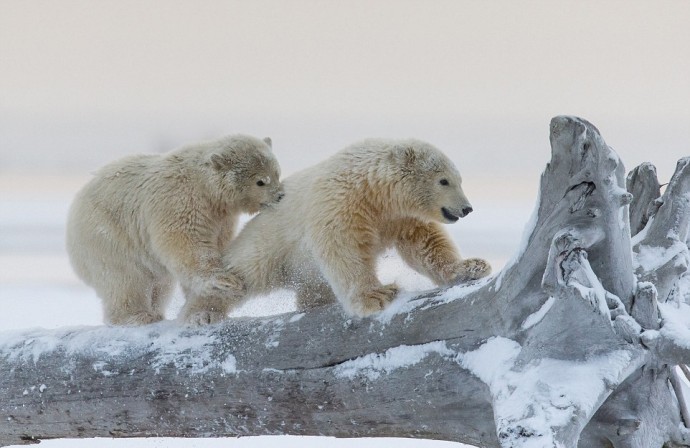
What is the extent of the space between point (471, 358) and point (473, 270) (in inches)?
27.0

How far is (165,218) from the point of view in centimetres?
487

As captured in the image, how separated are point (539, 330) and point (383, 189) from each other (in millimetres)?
1469

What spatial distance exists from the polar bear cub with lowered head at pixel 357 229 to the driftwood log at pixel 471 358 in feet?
0.80

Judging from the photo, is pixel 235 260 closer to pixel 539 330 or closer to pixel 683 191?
pixel 539 330

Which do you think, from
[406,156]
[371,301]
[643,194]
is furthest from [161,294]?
[643,194]

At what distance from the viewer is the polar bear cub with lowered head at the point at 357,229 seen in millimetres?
4391

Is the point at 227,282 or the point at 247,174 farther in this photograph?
the point at 247,174

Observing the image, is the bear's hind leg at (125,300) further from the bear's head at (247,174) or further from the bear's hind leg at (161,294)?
the bear's head at (247,174)

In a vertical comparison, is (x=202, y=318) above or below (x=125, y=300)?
below

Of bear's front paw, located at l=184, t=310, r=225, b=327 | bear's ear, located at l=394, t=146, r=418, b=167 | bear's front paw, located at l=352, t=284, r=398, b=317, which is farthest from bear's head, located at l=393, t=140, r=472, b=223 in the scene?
bear's front paw, located at l=184, t=310, r=225, b=327

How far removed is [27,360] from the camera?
5.03m

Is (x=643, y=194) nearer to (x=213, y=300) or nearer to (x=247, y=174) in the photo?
(x=247, y=174)

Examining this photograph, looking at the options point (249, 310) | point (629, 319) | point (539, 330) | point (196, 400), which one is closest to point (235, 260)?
point (249, 310)

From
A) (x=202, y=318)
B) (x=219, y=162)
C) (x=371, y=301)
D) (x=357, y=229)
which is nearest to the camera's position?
Answer: (x=371, y=301)
